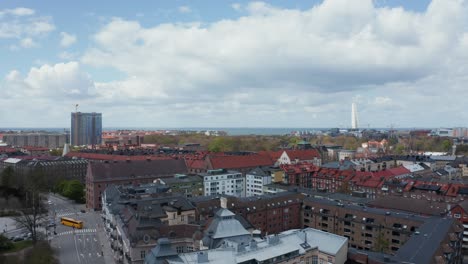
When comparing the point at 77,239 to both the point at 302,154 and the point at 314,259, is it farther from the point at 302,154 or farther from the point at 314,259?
the point at 302,154

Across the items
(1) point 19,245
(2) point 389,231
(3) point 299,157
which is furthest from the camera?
(3) point 299,157

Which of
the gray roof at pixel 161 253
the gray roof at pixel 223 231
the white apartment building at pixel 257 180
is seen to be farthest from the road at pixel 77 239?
the white apartment building at pixel 257 180

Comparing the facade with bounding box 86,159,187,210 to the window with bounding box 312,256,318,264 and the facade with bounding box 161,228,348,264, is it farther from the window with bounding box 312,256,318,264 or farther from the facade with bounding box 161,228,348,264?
the window with bounding box 312,256,318,264

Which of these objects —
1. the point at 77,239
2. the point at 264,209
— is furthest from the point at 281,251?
the point at 77,239

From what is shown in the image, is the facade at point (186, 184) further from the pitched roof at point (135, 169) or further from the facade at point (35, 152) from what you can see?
the facade at point (35, 152)

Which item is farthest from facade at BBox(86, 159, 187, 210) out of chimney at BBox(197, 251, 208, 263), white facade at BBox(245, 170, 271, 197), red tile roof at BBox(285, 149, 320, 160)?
chimney at BBox(197, 251, 208, 263)
